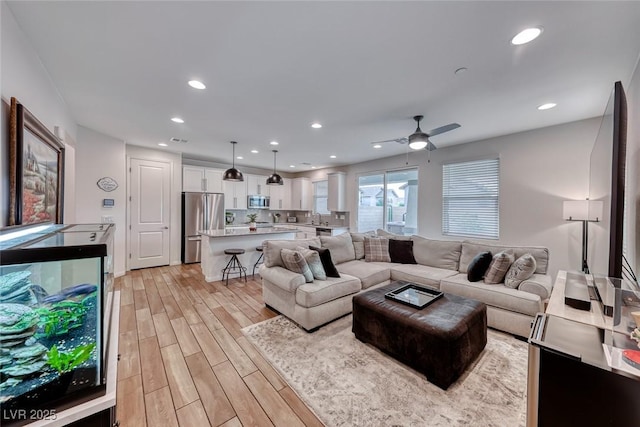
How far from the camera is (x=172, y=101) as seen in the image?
2.85m

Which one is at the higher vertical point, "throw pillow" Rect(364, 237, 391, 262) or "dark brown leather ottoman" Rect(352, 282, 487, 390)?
"throw pillow" Rect(364, 237, 391, 262)

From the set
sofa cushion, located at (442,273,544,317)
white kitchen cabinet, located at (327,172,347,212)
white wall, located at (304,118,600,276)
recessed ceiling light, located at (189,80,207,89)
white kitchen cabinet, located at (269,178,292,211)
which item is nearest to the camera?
recessed ceiling light, located at (189,80,207,89)

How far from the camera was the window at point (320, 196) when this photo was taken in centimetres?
757

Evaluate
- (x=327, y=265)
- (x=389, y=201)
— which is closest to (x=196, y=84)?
(x=327, y=265)

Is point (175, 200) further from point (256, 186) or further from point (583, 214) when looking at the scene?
point (583, 214)

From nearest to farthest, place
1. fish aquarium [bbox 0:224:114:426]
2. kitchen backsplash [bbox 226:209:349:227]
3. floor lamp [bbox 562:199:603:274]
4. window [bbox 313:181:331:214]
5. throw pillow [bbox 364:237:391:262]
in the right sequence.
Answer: fish aquarium [bbox 0:224:114:426]
floor lamp [bbox 562:199:603:274]
throw pillow [bbox 364:237:391:262]
kitchen backsplash [bbox 226:209:349:227]
window [bbox 313:181:331:214]

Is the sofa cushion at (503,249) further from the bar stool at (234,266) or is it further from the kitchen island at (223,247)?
the bar stool at (234,266)

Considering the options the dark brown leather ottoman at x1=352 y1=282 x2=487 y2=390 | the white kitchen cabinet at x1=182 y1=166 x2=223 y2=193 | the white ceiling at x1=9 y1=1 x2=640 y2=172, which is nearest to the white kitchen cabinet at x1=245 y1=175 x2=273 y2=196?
the white kitchen cabinet at x1=182 y1=166 x2=223 y2=193

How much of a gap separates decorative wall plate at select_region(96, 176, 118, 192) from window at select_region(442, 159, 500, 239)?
6.37m

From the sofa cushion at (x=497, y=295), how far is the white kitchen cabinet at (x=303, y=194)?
5.25 m

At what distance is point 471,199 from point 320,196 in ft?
14.0

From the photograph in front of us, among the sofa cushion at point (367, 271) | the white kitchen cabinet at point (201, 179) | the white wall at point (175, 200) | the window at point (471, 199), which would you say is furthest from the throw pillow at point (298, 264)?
the white kitchen cabinet at point (201, 179)

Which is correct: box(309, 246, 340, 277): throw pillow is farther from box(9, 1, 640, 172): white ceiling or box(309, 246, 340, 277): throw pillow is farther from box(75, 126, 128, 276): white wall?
box(75, 126, 128, 276): white wall

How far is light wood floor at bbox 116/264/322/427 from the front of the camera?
5.43ft
